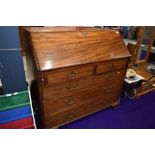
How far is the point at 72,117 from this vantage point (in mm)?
1898

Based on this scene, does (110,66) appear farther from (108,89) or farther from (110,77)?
(108,89)

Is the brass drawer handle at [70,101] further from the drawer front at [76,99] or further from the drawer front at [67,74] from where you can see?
the drawer front at [67,74]

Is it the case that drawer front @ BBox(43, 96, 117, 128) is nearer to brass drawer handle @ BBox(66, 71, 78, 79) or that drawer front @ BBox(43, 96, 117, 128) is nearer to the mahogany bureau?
the mahogany bureau

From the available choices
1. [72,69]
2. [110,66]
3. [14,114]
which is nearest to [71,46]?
[72,69]

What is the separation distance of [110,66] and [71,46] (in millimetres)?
589

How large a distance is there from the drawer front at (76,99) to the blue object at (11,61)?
425 mm

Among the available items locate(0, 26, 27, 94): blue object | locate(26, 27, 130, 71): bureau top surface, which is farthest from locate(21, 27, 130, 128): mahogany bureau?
locate(0, 26, 27, 94): blue object

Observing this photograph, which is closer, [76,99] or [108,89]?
[76,99]

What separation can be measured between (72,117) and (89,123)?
1.01 ft

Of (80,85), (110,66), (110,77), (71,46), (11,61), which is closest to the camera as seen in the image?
(11,61)

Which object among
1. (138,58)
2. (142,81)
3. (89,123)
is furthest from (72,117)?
(138,58)

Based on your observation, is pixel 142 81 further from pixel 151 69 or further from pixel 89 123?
pixel 89 123

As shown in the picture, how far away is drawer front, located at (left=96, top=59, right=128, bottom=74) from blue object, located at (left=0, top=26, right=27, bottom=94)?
0.91 meters

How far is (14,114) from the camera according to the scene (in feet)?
5.07
